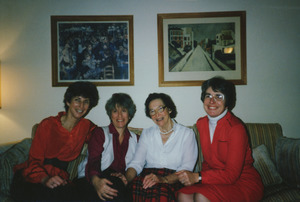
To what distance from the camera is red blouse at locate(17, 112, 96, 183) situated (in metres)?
1.53

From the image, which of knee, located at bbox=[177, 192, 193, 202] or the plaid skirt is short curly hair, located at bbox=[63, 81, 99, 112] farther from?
knee, located at bbox=[177, 192, 193, 202]

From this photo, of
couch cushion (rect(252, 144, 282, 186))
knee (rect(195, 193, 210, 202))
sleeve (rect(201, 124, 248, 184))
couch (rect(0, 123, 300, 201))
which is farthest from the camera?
couch cushion (rect(252, 144, 282, 186))

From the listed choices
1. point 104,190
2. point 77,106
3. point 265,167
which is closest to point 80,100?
point 77,106

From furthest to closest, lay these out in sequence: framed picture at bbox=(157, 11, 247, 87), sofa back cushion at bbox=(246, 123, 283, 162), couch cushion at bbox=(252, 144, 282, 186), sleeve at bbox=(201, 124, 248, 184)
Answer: framed picture at bbox=(157, 11, 247, 87) < sofa back cushion at bbox=(246, 123, 283, 162) < couch cushion at bbox=(252, 144, 282, 186) < sleeve at bbox=(201, 124, 248, 184)

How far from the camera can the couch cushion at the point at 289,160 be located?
1.64 m

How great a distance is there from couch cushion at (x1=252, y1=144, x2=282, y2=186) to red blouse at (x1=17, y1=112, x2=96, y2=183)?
73.1 inches

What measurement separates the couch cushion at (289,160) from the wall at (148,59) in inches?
21.1

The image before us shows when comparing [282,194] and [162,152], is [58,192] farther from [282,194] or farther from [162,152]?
[282,194]

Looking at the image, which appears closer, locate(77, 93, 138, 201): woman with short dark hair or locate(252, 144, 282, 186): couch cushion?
locate(77, 93, 138, 201): woman with short dark hair

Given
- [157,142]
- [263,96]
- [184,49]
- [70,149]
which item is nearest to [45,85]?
[70,149]

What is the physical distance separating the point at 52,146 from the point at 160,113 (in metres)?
1.11

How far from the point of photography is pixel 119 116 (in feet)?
5.62

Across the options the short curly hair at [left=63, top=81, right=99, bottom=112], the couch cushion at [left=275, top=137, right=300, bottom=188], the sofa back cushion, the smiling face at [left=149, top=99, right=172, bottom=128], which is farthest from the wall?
the smiling face at [left=149, top=99, right=172, bottom=128]

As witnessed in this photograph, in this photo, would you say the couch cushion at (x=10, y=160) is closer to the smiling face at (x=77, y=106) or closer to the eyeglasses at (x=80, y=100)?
the smiling face at (x=77, y=106)
